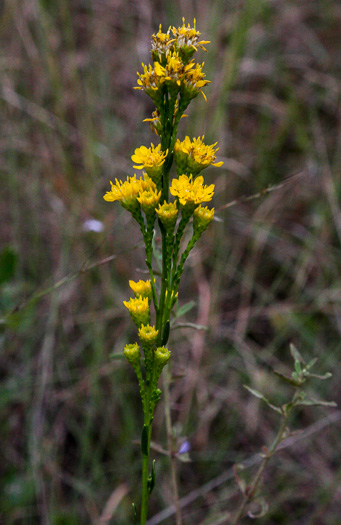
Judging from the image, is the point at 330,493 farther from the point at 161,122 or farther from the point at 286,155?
the point at 286,155

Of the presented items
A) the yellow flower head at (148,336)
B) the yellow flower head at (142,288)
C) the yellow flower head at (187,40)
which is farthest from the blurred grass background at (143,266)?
the yellow flower head at (187,40)

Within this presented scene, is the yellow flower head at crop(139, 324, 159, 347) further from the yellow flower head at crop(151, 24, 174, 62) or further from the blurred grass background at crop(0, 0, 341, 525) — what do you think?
the blurred grass background at crop(0, 0, 341, 525)

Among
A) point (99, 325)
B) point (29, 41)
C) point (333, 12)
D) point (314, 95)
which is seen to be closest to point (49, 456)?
point (99, 325)

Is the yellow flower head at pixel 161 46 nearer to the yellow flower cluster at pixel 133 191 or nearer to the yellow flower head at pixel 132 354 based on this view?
the yellow flower cluster at pixel 133 191

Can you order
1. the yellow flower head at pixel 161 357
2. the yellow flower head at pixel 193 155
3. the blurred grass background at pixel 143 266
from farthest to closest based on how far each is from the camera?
the blurred grass background at pixel 143 266, the yellow flower head at pixel 193 155, the yellow flower head at pixel 161 357

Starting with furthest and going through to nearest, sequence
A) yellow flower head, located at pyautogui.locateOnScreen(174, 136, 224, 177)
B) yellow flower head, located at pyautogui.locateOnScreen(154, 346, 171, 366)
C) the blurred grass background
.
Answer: the blurred grass background
yellow flower head, located at pyautogui.locateOnScreen(174, 136, 224, 177)
yellow flower head, located at pyautogui.locateOnScreen(154, 346, 171, 366)

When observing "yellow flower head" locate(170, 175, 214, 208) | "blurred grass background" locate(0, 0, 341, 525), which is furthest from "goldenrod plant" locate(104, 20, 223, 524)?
"blurred grass background" locate(0, 0, 341, 525)

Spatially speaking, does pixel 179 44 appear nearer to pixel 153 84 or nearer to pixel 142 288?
pixel 153 84

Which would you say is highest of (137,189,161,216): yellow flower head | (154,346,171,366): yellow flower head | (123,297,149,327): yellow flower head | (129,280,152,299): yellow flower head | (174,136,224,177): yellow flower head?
(174,136,224,177): yellow flower head
